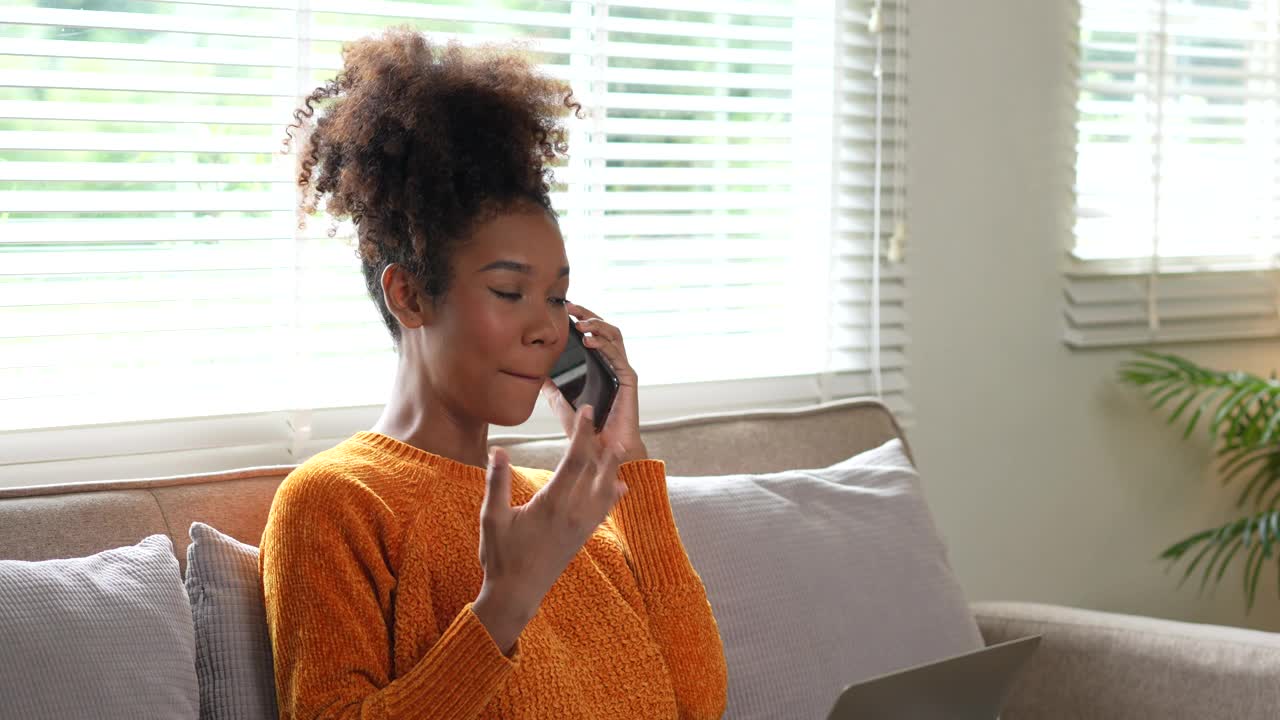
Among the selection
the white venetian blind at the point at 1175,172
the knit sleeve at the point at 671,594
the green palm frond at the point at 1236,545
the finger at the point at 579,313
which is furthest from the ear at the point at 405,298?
the green palm frond at the point at 1236,545

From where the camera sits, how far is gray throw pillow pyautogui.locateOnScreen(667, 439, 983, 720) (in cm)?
165

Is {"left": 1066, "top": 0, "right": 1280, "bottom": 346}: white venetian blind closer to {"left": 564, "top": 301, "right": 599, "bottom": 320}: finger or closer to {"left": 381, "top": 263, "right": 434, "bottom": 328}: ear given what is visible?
{"left": 564, "top": 301, "right": 599, "bottom": 320}: finger

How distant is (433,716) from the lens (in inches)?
Result: 45.4

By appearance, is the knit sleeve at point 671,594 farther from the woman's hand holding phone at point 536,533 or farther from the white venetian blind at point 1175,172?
the white venetian blind at point 1175,172

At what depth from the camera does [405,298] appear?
133 centimetres

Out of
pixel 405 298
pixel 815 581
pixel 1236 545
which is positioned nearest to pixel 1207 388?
pixel 1236 545

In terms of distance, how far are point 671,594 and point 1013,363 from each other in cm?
143

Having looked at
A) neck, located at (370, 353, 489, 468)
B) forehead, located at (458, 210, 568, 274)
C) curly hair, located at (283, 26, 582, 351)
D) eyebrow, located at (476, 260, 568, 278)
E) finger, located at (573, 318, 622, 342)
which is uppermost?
curly hair, located at (283, 26, 582, 351)

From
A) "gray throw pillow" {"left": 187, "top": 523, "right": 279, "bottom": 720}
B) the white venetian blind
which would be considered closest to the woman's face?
"gray throw pillow" {"left": 187, "top": 523, "right": 279, "bottom": 720}

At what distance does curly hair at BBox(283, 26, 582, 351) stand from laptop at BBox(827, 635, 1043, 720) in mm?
551

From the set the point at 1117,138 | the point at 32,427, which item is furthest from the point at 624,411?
the point at 1117,138

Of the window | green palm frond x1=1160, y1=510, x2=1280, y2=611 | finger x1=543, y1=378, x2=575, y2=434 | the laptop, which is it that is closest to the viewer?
the laptop

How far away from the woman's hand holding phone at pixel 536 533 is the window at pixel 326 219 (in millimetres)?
541

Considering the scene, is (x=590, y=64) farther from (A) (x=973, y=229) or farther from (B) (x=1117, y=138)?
(B) (x=1117, y=138)
